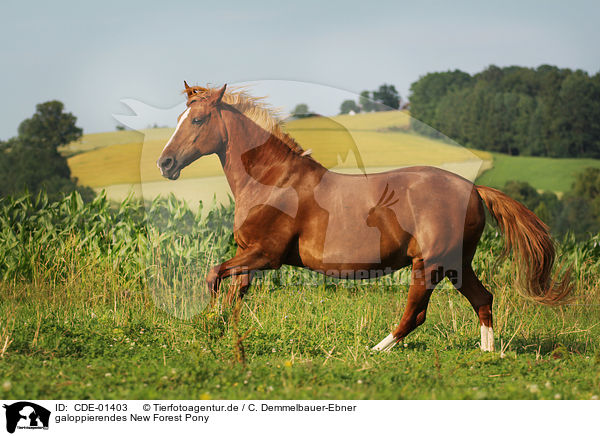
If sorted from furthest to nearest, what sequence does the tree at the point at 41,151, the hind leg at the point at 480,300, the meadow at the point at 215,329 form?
the tree at the point at 41,151 → the hind leg at the point at 480,300 → the meadow at the point at 215,329

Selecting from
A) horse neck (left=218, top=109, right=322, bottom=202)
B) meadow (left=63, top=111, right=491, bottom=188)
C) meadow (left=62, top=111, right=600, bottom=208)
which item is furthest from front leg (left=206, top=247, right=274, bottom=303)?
meadow (left=63, top=111, right=491, bottom=188)

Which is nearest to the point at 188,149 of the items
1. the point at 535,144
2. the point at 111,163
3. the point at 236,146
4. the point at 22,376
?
the point at 236,146

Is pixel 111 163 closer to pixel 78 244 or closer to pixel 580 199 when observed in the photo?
pixel 78 244

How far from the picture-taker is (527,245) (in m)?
5.53

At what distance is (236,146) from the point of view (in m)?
5.24

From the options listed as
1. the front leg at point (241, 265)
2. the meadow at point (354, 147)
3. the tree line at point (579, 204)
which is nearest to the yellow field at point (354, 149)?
the meadow at point (354, 147)

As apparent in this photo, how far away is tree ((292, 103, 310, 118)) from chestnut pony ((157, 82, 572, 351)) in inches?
9.7

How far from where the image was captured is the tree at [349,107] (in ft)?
16.5

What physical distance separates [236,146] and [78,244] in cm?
454

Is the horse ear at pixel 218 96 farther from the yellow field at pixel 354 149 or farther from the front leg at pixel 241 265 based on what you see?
the front leg at pixel 241 265
